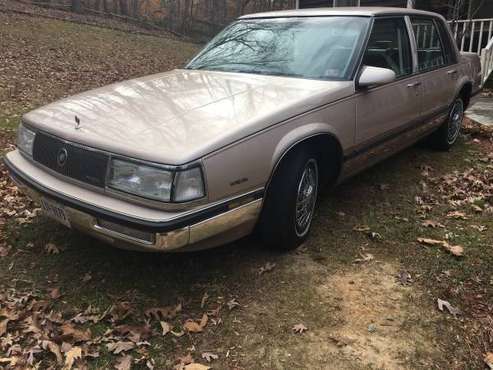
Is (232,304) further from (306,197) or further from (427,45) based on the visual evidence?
(427,45)

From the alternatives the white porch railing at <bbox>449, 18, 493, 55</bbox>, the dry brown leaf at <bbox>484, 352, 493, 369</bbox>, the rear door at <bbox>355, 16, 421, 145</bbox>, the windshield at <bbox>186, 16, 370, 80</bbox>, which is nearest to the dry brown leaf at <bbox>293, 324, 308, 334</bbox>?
the dry brown leaf at <bbox>484, 352, 493, 369</bbox>

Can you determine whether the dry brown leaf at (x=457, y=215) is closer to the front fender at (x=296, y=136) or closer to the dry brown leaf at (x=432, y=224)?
the dry brown leaf at (x=432, y=224)

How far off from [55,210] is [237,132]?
3.99 ft

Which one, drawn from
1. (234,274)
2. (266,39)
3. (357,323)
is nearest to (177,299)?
(234,274)

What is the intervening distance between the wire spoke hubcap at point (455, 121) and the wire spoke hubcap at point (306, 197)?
3.01 m

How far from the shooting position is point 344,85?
3.63 meters

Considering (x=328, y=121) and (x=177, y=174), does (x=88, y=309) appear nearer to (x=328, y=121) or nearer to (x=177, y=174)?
(x=177, y=174)

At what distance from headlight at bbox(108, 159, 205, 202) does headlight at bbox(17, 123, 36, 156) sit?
37.1 inches

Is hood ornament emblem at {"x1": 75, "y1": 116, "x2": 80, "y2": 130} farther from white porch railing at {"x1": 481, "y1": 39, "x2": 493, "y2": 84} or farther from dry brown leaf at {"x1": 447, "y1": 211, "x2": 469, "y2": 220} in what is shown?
white porch railing at {"x1": 481, "y1": 39, "x2": 493, "y2": 84}

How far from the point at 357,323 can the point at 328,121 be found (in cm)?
142

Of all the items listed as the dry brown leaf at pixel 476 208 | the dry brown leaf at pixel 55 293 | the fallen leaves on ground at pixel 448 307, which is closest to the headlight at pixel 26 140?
the dry brown leaf at pixel 55 293

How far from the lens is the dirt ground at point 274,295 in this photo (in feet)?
8.50

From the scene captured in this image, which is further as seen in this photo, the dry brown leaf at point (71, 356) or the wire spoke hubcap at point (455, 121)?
the wire spoke hubcap at point (455, 121)

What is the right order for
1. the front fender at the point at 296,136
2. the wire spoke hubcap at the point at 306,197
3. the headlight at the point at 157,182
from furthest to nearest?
the wire spoke hubcap at the point at 306,197, the front fender at the point at 296,136, the headlight at the point at 157,182
